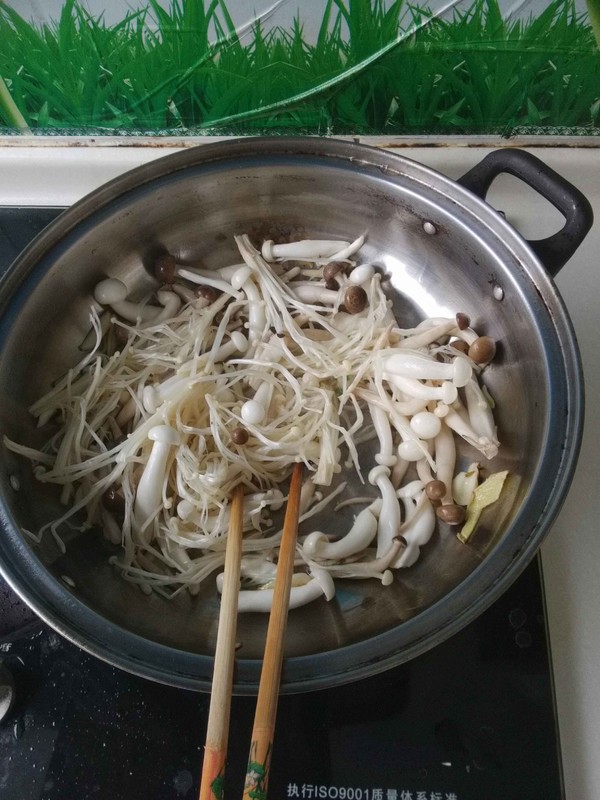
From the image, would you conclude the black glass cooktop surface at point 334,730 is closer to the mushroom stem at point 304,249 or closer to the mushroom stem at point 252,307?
the mushroom stem at point 252,307

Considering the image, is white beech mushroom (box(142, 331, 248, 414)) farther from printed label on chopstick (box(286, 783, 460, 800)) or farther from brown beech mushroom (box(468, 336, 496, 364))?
printed label on chopstick (box(286, 783, 460, 800))

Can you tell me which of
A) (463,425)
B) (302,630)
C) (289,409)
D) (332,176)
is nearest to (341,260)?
(332,176)

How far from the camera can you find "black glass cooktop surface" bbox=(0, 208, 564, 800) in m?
0.93

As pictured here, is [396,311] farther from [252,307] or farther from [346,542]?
[346,542]

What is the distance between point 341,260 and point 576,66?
70 cm

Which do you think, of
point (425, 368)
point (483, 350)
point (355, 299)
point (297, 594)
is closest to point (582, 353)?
point (483, 350)

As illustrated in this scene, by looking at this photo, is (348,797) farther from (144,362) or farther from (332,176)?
(332,176)

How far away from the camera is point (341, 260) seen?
1385 mm

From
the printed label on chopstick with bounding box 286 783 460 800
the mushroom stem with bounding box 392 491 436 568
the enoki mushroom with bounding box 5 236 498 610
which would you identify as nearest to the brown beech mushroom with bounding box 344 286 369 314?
the enoki mushroom with bounding box 5 236 498 610

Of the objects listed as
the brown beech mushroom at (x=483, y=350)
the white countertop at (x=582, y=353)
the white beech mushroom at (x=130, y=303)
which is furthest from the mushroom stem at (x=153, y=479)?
the white countertop at (x=582, y=353)

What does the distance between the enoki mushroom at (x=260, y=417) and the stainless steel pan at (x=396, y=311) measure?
45 millimetres

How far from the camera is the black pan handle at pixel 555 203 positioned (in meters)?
1.08

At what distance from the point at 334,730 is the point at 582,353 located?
2.96 ft

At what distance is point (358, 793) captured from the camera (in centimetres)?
92
